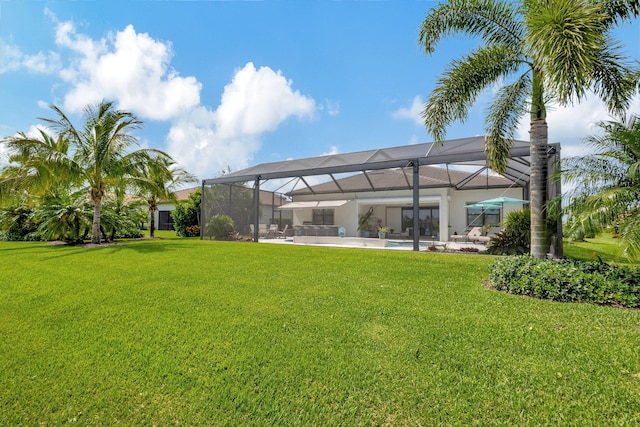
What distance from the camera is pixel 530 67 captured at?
8984 mm

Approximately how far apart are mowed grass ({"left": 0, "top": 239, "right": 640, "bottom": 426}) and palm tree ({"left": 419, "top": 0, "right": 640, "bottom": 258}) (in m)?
4.76

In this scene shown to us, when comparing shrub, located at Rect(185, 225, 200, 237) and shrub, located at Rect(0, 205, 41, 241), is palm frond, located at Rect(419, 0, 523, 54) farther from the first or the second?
shrub, located at Rect(0, 205, 41, 241)

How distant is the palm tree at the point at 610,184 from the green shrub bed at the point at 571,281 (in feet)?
2.25

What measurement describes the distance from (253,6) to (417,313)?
1605 cm

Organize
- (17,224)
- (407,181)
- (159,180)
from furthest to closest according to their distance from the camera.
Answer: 1. (407,181)
2. (17,224)
3. (159,180)

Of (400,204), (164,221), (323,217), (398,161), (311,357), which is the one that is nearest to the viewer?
(311,357)

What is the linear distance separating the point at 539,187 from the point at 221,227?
21.5 m

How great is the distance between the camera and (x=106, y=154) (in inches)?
709

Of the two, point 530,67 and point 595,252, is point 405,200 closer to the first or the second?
point 595,252

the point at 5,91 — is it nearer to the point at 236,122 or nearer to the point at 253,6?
the point at 236,122

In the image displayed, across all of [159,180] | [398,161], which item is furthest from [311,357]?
[159,180]

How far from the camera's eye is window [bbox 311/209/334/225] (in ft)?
103

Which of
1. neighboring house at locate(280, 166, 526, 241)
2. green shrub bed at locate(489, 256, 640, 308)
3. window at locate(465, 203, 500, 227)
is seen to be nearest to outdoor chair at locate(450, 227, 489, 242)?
neighboring house at locate(280, 166, 526, 241)

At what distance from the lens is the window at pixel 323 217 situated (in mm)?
31416
